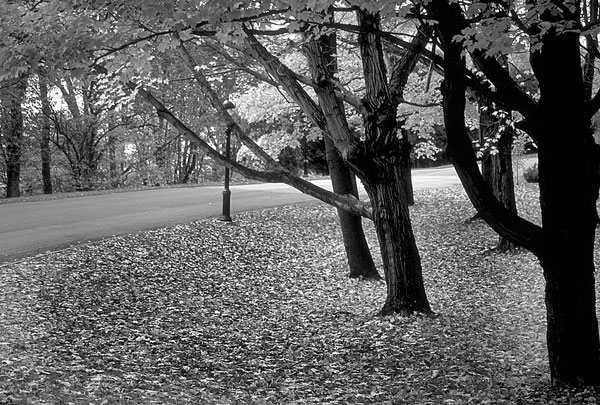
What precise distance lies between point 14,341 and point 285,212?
12963mm

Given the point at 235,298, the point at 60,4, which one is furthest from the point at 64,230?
the point at 60,4

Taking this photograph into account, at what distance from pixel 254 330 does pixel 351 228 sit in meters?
3.69

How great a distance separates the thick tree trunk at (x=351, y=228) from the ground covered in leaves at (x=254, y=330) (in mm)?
424

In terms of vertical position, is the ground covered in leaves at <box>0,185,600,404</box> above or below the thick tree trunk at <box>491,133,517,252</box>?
below

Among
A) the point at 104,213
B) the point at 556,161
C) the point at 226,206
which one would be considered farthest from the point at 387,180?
the point at 104,213

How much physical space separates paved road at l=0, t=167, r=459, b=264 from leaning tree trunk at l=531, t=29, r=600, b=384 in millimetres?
9170

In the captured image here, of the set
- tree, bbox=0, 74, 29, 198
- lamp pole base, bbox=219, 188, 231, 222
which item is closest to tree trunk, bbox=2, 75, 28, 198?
tree, bbox=0, 74, 29, 198

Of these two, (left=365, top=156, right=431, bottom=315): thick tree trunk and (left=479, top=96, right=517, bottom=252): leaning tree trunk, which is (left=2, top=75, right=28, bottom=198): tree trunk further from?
(left=365, top=156, right=431, bottom=315): thick tree trunk

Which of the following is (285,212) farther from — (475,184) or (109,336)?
(475,184)

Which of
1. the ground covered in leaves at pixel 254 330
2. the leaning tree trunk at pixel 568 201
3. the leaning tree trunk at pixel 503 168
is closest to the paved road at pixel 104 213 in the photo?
the ground covered in leaves at pixel 254 330

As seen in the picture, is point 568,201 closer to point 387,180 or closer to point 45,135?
point 387,180

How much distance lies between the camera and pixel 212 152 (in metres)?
8.68

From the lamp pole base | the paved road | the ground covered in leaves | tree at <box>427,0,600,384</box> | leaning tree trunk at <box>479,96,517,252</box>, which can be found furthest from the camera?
the lamp pole base

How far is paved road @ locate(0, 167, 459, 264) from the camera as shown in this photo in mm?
12977
